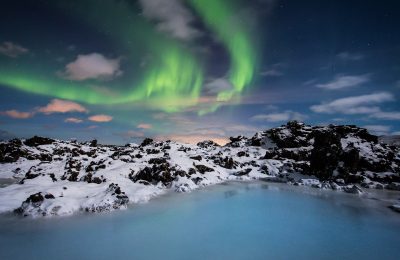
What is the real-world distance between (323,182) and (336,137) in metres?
15.6

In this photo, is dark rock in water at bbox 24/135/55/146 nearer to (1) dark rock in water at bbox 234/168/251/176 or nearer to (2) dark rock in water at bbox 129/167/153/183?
(2) dark rock in water at bbox 129/167/153/183

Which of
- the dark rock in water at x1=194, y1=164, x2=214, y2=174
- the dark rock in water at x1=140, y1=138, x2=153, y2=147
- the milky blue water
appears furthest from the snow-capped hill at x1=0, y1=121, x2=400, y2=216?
the milky blue water

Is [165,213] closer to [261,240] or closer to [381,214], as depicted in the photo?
[261,240]

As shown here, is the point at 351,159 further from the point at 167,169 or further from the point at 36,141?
the point at 36,141

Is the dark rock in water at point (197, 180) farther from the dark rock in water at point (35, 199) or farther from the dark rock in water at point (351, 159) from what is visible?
the dark rock in water at point (351, 159)

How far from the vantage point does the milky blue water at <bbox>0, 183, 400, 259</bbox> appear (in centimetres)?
1714

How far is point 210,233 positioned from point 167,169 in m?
26.4

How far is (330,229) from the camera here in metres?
23.7

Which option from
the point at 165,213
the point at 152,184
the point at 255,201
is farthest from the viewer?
the point at 152,184

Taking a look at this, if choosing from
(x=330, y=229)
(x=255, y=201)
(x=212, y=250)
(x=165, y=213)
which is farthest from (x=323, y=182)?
(x=212, y=250)

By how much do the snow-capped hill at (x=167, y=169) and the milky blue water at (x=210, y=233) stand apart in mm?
2946

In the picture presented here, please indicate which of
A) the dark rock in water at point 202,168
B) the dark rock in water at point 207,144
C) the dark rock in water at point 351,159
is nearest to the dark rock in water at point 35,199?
the dark rock in water at point 202,168

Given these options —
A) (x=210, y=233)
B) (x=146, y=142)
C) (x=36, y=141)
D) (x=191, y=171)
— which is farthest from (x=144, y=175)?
(x=36, y=141)

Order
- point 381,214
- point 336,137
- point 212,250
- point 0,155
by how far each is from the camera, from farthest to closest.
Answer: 1. point 0,155
2. point 336,137
3. point 381,214
4. point 212,250
